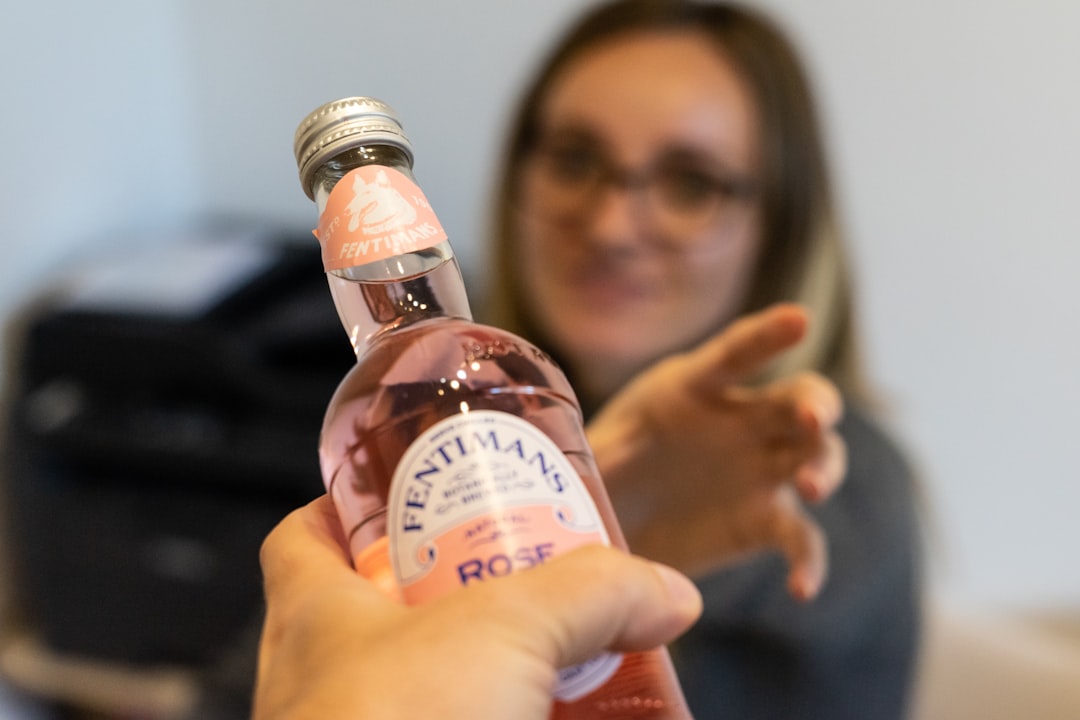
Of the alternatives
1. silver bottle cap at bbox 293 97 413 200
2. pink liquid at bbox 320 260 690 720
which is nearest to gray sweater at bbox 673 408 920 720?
pink liquid at bbox 320 260 690 720

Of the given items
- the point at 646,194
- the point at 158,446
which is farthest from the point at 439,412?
the point at 158,446

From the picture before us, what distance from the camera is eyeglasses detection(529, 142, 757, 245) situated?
0.93 meters

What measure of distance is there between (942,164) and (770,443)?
2.22 feet

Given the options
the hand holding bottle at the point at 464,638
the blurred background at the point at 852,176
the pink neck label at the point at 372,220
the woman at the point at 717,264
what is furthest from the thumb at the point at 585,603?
the blurred background at the point at 852,176

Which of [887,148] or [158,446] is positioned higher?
[887,148]

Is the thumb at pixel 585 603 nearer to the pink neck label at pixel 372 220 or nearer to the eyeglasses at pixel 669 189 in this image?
the pink neck label at pixel 372 220

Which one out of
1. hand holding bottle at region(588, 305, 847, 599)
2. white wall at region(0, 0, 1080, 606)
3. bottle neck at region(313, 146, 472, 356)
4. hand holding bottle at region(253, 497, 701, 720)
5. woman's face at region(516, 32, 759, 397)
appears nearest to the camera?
hand holding bottle at region(253, 497, 701, 720)

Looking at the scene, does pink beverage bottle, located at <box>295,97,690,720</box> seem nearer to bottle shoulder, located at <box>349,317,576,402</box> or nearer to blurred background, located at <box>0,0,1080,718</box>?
bottle shoulder, located at <box>349,317,576,402</box>

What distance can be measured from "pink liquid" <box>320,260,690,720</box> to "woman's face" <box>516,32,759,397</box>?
1.93ft

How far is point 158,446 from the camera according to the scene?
112 cm

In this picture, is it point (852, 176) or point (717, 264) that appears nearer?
point (717, 264)

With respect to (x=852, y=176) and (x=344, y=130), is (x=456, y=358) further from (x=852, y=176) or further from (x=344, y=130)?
(x=852, y=176)

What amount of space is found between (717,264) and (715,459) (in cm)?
38

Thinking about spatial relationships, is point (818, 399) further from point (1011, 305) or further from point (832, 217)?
point (1011, 305)
